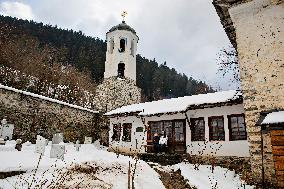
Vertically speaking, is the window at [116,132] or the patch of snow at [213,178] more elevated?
the window at [116,132]

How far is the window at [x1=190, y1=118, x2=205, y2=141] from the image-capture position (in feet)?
50.6

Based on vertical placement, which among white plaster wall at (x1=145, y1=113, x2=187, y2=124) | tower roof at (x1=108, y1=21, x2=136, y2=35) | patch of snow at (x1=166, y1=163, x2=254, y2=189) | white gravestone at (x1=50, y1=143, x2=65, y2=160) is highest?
tower roof at (x1=108, y1=21, x2=136, y2=35)

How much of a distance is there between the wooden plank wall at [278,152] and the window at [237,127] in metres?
5.70

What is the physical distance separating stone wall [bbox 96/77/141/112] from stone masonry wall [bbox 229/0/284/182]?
1507cm

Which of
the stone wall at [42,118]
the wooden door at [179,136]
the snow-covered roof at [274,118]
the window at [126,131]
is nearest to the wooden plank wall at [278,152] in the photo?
the snow-covered roof at [274,118]

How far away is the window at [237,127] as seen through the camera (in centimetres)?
1385

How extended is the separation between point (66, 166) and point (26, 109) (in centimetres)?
1006

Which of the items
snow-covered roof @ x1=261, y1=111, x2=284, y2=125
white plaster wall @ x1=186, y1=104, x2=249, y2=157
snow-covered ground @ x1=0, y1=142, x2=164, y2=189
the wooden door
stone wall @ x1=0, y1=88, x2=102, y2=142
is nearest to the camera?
snow-covered ground @ x1=0, y1=142, x2=164, y2=189

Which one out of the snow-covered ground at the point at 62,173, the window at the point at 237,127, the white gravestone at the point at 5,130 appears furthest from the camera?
the window at the point at 237,127

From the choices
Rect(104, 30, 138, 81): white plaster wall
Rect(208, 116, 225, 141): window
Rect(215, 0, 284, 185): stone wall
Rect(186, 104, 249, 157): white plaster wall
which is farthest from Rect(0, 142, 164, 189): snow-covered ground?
Rect(104, 30, 138, 81): white plaster wall

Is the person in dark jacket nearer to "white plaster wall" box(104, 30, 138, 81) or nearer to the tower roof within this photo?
"white plaster wall" box(104, 30, 138, 81)

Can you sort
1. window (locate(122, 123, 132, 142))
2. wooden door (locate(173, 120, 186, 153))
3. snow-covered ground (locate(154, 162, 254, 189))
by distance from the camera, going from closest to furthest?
1. snow-covered ground (locate(154, 162, 254, 189))
2. wooden door (locate(173, 120, 186, 153))
3. window (locate(122, 123, 132, 142))

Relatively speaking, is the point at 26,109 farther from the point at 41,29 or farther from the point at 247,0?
the point at 41,29

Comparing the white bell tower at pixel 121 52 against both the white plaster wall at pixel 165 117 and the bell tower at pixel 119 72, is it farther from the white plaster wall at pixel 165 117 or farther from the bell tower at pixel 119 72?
the white plaster wall at pixel 165 117
